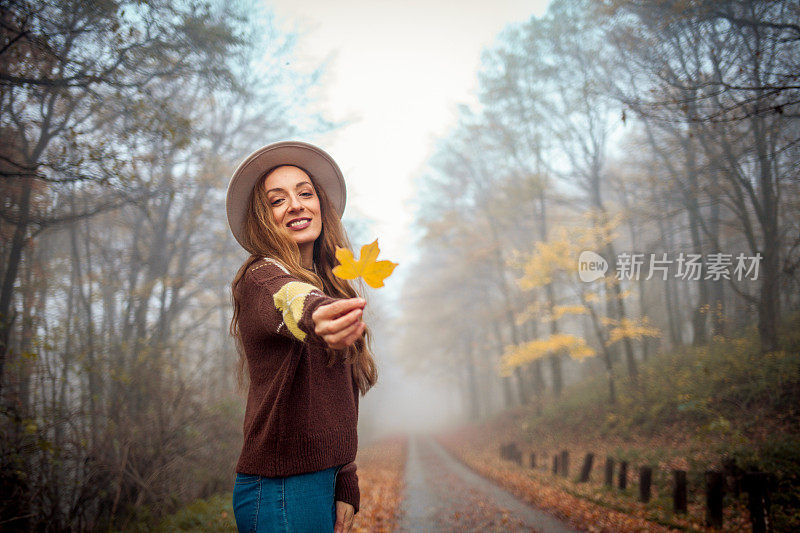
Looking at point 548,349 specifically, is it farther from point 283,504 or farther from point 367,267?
point 367,267

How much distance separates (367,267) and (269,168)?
974 mm

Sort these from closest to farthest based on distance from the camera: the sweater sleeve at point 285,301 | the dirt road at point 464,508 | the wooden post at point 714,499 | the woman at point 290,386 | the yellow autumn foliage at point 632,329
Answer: the sweater sleeve at point 285,301 < the woman at point 290,386 < the wooden post at point 714,499 < the dirt road at point 464,508 < the yellow autumn foliage at point 632,329

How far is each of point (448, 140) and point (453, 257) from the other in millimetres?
5372

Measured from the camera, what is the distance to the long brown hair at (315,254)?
4.66ft

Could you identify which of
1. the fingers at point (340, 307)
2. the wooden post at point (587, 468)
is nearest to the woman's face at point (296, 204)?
the fingers at point (340, 307)

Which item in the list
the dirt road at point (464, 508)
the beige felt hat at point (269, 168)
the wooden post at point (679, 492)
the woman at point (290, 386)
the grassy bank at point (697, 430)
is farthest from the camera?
the dirt road at point (464, 508)

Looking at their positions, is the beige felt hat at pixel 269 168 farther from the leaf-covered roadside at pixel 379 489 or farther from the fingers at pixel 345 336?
the leaf-covered roadside at pixel 379 489

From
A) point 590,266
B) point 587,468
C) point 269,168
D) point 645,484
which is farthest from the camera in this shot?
point 590,266

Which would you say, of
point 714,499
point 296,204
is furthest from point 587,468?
point 296,204

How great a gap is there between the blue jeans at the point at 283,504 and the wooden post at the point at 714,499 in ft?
19.3

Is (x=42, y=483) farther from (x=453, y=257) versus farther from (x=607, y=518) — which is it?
(x=453, y=257)

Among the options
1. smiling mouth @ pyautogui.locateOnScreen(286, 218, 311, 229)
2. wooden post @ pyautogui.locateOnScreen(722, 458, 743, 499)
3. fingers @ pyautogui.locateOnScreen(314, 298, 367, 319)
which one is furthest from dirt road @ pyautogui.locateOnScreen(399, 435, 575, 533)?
fingers @ pyautogui.locateOnScreen(314, 298, 367, 319)

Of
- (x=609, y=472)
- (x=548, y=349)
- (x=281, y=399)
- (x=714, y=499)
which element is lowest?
(x=609, y=472)

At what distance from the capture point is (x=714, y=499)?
5.02 metres
